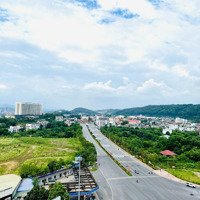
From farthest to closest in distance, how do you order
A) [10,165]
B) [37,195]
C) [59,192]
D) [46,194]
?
1. [10,165]
2. [46,194]
3. [59,192]
4. [37,195]

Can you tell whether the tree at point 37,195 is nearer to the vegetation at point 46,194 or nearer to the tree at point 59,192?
the vegetation at point 46,194

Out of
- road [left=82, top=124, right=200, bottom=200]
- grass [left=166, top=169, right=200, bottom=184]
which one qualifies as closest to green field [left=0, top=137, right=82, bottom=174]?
road [left=82, top=124, right=200, bottom=200]

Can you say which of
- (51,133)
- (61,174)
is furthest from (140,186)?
(51,133)

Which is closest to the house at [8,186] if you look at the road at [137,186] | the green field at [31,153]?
the green field at [31,153]

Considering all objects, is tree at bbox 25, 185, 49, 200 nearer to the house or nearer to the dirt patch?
the house

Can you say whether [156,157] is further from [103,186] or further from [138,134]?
[138,134]

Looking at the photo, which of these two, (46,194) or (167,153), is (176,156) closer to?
(167,153)

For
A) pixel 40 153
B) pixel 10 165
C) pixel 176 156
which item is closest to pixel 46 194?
pixel 10 165

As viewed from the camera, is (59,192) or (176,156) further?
(176,156)
